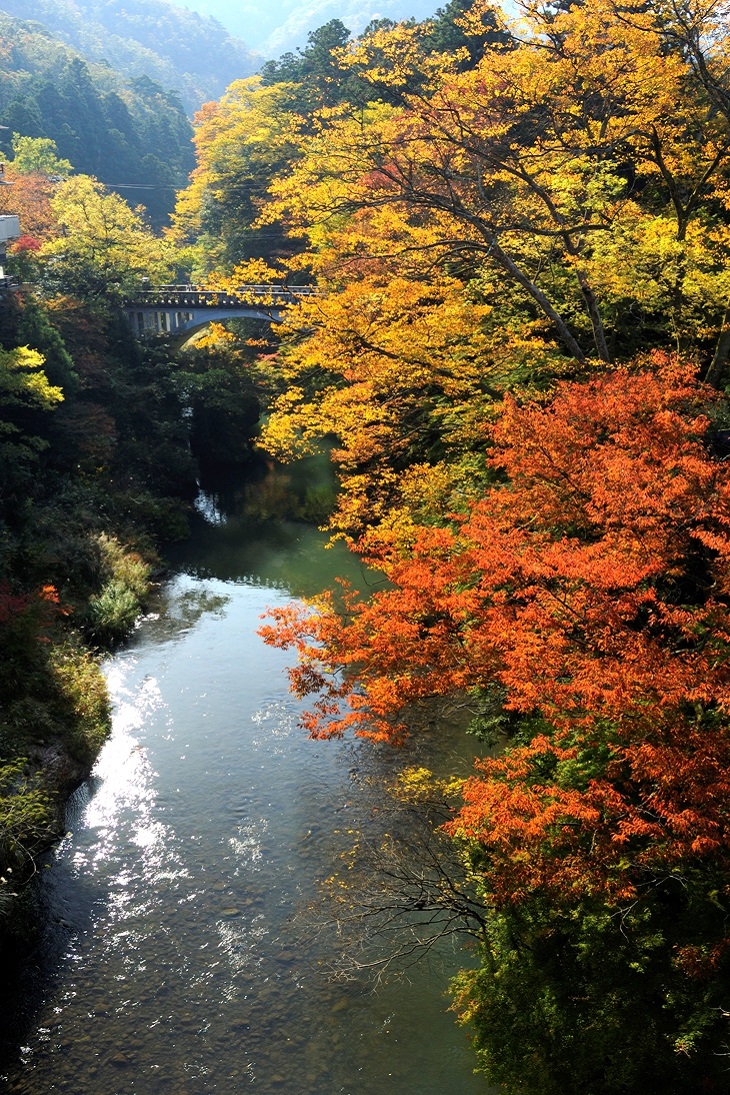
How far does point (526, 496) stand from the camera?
1227cm

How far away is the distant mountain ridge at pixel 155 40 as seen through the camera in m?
122

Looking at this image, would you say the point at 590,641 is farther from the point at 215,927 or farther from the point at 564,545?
the point at 215,927

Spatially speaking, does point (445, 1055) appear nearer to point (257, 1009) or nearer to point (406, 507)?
point (257, 1009)

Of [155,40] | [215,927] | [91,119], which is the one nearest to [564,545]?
[215,927]

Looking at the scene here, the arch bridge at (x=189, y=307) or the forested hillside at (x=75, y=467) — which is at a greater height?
the arch bridge at (x=189, y=307)

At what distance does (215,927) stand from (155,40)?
541 ft

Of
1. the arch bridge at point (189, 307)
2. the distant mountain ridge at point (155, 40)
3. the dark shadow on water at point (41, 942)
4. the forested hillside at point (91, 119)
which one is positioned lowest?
the dark shadow on water at point (41, 942)

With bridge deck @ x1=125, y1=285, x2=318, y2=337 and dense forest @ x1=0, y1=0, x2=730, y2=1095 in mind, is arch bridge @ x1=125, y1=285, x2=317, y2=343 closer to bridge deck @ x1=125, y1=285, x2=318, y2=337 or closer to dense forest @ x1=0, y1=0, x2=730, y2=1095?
bridge deck @ x1=125, y1=285, x2=318, y2=337

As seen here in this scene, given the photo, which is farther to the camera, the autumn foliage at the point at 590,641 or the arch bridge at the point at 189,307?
the arch bridge at the point at 189,307

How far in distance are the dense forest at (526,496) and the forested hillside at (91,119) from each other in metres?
43.3

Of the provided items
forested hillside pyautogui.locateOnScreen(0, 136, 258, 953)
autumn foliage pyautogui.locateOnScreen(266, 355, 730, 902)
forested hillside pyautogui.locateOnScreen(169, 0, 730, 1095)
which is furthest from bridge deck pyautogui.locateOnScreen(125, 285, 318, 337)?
autumn foliage pyautogui.locateOnScreen(266, 355, 730, 902)

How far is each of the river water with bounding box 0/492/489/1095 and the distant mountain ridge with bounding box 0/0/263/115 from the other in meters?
126

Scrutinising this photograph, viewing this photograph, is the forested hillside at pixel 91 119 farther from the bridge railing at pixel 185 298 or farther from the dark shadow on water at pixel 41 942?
the dark shadow on water at pixel 41 942

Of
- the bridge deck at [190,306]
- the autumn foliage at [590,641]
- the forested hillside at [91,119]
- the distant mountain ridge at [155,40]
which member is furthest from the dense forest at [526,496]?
the distant mountain ridge at [155,40]
